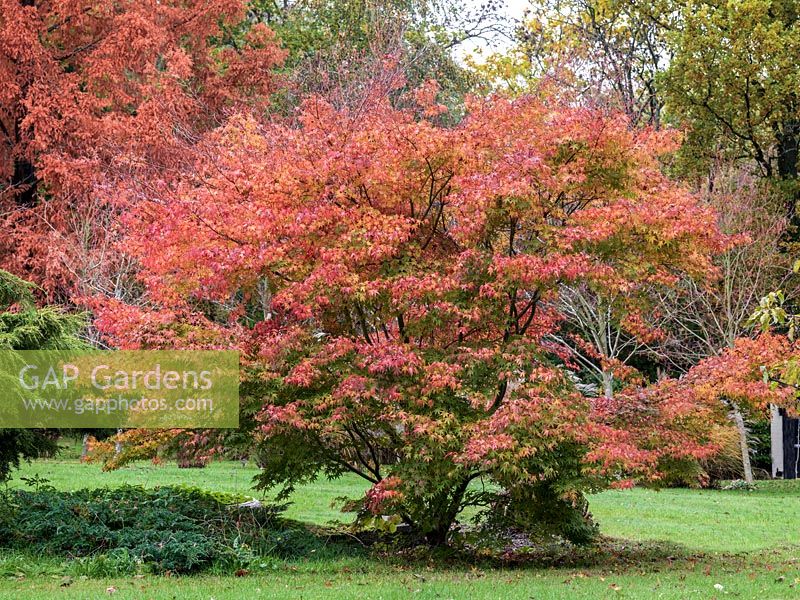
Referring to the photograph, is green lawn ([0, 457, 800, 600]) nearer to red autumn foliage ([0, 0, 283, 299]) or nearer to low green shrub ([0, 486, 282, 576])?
low green shrub ([0, 486, 282, 576])

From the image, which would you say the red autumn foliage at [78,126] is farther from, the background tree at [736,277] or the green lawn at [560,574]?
the background tree at [736,277]

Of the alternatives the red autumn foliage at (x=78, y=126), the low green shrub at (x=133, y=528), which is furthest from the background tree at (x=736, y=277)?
the low green shrub at (x=133, y=528)

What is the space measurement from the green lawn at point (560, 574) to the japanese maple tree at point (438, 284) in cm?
76

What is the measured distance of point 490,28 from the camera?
29.5m

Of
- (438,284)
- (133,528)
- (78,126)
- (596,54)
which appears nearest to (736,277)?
(596,54)

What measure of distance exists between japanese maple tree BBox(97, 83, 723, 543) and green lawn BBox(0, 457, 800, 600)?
76 cm

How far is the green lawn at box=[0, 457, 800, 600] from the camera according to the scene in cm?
796

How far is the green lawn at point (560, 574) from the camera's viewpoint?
26.1 ft

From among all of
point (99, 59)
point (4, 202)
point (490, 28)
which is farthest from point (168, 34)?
point (490, 28)

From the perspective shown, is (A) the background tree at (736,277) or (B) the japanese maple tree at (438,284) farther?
(A) the background tree at (736,277)

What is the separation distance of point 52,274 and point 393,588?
44.6 ft

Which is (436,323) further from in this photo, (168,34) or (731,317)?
(168,34)

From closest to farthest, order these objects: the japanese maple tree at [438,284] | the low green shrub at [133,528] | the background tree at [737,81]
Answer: the low green shrub at [133,528], the japanese maple tree at [438,284], the background tree at [737,81]

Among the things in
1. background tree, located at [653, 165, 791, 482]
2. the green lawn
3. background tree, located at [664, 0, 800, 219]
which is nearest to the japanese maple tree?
the green lawn
